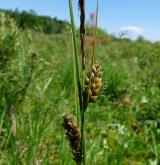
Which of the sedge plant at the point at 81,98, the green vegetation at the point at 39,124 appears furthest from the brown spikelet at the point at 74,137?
the green vegetation at the point at 39,124

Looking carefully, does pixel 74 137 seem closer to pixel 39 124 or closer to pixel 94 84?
pixel 94 84

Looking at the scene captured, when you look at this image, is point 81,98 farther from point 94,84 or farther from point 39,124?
point 39,124

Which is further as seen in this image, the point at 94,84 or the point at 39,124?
the point at 39,124

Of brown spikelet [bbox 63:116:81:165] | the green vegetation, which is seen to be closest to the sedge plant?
brown spikelet [bbox 63:116:81:165]

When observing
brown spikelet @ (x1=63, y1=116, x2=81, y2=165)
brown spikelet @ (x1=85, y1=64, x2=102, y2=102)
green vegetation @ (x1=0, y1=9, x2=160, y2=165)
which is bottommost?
green vegetation @ (x1=0, y1=9, x2=160, y2=165)

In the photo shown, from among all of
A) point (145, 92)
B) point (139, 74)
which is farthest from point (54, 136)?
point (139, 74)

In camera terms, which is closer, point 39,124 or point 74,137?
point 74,137

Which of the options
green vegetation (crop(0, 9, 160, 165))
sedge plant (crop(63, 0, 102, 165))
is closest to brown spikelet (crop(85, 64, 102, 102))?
sedge plant (crop(63, 0, 102, 165))

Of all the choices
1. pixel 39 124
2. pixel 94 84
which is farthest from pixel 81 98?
pixel 39 124

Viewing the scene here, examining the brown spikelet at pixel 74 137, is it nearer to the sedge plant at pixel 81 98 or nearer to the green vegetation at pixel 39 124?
the sedge plant at pixel 81 98

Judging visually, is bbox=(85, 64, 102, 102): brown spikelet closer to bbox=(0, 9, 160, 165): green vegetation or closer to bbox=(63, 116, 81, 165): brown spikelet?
bbox=(63, 116, 81, 165): brown spikelet

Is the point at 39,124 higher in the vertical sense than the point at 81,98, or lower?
lower

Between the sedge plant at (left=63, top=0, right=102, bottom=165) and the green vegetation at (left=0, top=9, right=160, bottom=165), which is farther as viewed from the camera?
the green vegetation at (left=0, top=9, right=160, bottom=165)

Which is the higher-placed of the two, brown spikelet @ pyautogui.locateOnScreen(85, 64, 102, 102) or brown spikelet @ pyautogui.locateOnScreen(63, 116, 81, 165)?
brown spikelet @ pyautogui.locateOnScreen(85, 64, 102, 102)
